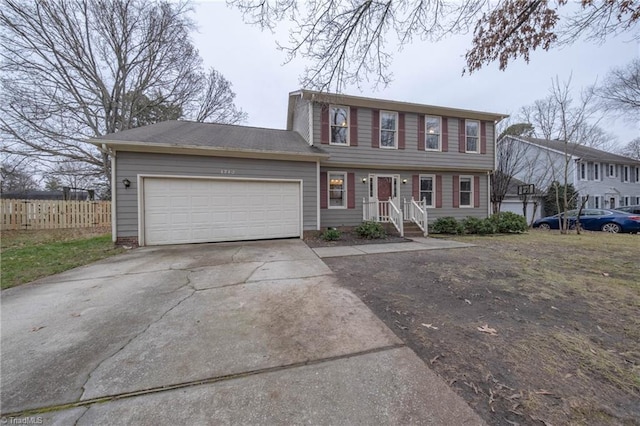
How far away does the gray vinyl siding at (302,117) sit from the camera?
9.76m

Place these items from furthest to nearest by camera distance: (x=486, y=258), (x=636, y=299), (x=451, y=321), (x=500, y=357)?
(x=486, y=258) < (x=636, y=299) < (x=451, y=321) < (x=500, y=357)

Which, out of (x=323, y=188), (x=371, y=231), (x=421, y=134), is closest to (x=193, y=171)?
(x=323, y=188)

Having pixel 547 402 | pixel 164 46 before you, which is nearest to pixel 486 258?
pixel 547 402

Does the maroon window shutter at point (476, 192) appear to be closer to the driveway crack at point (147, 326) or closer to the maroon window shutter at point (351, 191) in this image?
the maroon window shutter at point (351, 191)

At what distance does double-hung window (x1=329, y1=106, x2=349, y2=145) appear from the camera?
9.68 m

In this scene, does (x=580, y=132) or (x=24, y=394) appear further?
(x=580, y=132)

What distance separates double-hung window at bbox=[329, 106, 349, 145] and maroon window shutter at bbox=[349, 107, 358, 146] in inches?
5.0

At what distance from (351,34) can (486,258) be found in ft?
17.6

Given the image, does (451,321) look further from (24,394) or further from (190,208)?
(190,208)

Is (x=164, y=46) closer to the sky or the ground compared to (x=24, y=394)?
closer to the sky

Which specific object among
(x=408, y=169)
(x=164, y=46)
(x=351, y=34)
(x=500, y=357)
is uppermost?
(x=164, y=46)

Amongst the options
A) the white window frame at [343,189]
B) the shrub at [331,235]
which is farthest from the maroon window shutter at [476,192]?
the shrub at [331,235]

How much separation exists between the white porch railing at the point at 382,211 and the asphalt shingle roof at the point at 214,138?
2956 mm

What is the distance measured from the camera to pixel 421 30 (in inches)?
156
